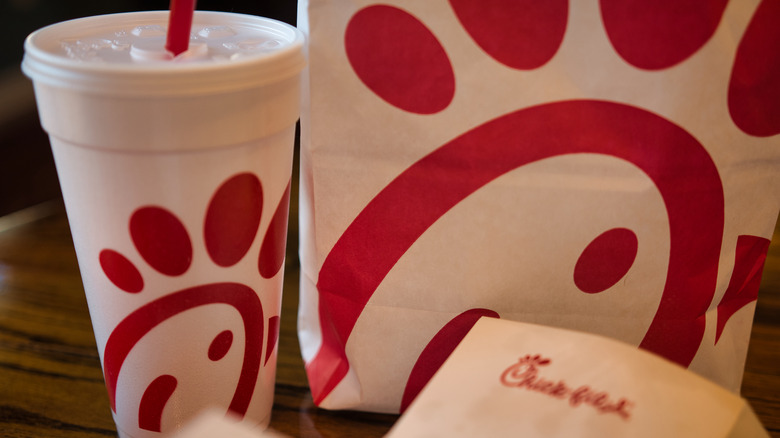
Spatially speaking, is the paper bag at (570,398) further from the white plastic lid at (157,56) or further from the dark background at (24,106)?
the dark background at (24,106)

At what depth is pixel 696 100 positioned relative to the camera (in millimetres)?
510

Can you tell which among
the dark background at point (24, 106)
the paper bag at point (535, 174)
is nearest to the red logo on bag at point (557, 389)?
the paper bag at point (535, 174)

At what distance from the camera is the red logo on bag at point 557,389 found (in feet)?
1.38

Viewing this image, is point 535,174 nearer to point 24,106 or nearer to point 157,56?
point 157,56

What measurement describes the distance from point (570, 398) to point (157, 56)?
35 cm

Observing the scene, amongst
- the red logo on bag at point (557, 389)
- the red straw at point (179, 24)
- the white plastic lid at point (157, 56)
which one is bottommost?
the red logo on bag at point (557, 389)

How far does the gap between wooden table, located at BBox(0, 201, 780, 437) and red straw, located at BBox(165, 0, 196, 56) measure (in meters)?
0.30

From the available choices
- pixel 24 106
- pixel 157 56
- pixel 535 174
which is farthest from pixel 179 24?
pixel 24 106

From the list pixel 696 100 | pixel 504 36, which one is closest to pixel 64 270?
pixel 504 36

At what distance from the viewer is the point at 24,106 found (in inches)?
40.7

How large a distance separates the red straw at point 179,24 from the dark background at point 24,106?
0.54 meters

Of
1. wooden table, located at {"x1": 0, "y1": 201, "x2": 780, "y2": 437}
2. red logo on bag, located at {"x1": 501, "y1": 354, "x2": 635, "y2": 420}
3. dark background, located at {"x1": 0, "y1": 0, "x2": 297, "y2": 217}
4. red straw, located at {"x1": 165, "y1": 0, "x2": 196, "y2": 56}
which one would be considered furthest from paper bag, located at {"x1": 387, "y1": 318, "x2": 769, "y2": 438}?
dark background, located at {"x1": 0, "y1": 0, "x2": 297, "y2": 217}

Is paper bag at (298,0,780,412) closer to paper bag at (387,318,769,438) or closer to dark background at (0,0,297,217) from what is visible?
paper bag at (387,318,769,438)

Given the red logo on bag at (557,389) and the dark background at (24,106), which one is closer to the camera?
the red logo on bag at (557,389)
